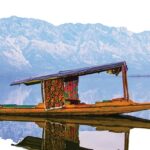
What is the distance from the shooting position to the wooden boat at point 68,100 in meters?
31.9

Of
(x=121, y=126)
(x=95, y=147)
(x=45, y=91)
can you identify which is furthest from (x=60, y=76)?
(x=95, y=147)

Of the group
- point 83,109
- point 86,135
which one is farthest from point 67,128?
point 83,109

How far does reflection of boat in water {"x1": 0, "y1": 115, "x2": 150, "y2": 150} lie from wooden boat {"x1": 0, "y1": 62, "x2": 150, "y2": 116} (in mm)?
523

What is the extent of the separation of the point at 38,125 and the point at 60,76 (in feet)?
13.8

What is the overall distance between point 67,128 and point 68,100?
6.91m

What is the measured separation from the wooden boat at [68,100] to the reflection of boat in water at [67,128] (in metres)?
0.52

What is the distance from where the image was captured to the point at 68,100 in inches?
1350

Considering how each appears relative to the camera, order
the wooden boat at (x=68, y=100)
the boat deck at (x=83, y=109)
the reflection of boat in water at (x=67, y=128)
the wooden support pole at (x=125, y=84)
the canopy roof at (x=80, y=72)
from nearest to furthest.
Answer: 1. the reflection of boat in water at (x=67, y=128)
2. the wooden support pole at (x=125, y=84)
3. the boat deck at (x=83, y=109)
4. the wooden boat at (x=68, y=100)
5. the canopy roof at (x=80, y=72)

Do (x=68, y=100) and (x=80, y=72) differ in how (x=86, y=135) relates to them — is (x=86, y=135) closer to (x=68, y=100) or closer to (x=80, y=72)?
(x=80, y=72)

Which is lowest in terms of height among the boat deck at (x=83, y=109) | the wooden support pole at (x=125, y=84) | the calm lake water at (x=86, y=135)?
the calm lake water at (x=86, y=135)

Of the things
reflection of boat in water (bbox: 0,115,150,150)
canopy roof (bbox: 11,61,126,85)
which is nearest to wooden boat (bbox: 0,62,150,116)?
canopy roof (bbox: 11,61,126,85)

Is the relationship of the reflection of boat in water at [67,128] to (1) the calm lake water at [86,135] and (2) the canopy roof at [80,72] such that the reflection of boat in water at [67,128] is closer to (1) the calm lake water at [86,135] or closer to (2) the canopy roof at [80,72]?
(1) the calm lake water at [86,135]

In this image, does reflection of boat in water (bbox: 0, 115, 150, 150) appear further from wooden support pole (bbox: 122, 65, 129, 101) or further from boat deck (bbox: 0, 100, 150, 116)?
wooden support pole (bbox: 122, 65, 129, 101)

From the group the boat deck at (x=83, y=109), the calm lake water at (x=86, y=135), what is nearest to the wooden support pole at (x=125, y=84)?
the boat deck at (x=83, y=109)
